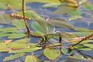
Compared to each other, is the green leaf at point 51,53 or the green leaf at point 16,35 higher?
the green leaf at point 16,35

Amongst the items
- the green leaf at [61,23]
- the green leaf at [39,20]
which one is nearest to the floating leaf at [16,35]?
the green leaf at [39,20]

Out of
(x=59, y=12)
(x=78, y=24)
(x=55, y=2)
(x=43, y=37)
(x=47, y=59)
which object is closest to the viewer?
(x=47, y=59)

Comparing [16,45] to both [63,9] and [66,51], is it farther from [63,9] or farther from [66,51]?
[63,9]

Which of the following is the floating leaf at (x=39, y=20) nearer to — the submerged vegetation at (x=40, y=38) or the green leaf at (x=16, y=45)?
the submerged vegetation at (x=40, y=38)

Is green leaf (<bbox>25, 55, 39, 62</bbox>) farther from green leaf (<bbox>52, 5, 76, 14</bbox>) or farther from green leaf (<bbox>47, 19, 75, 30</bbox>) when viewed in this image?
green leaf (<bbox>52, 5, 76, 14</bbox>)

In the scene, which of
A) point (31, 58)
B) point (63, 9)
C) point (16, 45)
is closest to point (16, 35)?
point (16, 45)

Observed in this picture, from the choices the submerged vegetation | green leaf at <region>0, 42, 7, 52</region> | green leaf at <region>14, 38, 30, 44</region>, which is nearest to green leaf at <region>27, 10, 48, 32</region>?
the submerged vegetation

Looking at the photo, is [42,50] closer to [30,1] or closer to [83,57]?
[83,57]

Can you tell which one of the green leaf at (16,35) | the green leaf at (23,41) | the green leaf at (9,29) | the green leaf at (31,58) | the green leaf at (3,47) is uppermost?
the green leaf at (9,29)

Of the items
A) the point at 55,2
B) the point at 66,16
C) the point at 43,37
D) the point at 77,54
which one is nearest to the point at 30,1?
the point at 55,2
